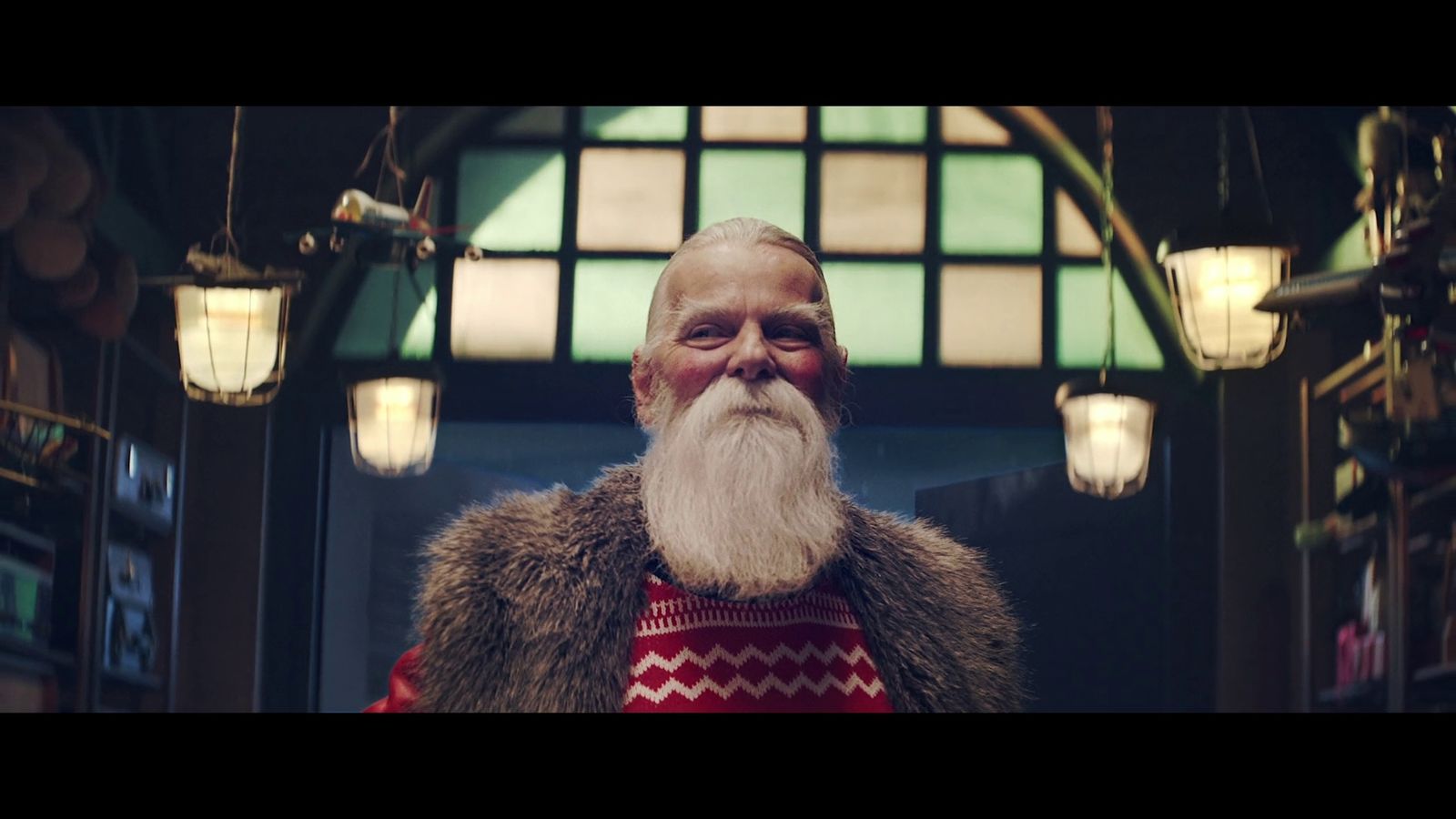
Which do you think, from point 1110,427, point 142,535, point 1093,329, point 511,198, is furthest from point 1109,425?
point 142,535

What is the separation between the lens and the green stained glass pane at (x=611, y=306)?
1.92m

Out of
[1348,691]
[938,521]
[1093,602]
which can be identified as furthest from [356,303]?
[1348,691]

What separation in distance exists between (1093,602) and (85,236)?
147cm

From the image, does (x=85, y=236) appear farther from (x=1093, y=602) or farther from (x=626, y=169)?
(x=1093, y=602)

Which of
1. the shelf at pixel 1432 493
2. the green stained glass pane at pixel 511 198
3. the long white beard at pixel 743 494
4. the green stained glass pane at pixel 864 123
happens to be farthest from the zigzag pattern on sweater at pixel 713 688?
the shelf at pixel 1432 493

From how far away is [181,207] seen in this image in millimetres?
1997

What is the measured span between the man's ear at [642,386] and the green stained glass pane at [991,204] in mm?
455

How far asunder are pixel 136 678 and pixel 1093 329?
1.35 m

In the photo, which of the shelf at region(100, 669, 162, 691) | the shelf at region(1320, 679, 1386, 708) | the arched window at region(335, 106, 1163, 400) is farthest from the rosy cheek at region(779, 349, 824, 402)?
the shelf at region(100, 669, 162, 691)

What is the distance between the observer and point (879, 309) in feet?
6.39

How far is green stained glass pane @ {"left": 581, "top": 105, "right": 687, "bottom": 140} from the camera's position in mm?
2029

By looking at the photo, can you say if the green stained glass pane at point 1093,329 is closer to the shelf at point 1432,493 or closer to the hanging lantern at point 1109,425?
the hanging lantern at point 1109,425

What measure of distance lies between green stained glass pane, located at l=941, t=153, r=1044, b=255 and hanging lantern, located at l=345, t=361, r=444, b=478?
0.74 metres

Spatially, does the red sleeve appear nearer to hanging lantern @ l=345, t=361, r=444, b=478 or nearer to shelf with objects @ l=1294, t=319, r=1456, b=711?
hanging lantern @ l=345, t=361, r=444, b=478
